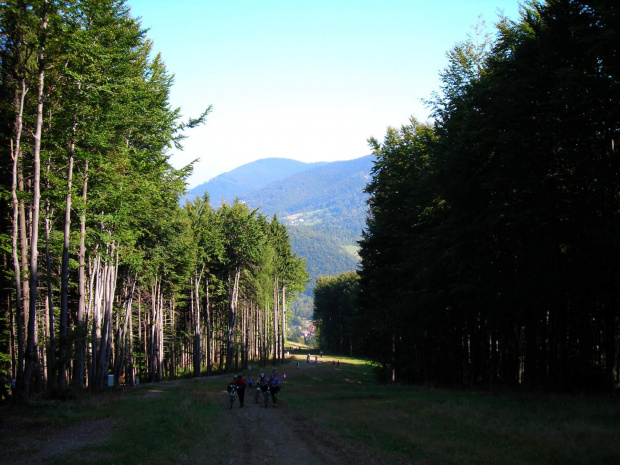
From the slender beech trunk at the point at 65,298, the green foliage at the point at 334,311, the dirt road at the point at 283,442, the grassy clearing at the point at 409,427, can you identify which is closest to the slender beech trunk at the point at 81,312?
the slender beech trunk at the point at 65,298

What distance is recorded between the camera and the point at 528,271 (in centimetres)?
1894

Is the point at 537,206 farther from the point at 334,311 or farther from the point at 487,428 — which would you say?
the point at 334,311

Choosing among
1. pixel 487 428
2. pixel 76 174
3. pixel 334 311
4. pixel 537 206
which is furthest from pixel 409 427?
pixel 334 311

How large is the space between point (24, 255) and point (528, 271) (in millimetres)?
19671

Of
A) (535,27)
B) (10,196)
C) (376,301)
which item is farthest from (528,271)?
(10,196)

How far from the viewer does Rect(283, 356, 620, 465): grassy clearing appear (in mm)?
10180

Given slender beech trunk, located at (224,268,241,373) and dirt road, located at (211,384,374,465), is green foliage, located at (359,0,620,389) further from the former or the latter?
slender beech trunk, located at (224,268,241,373)

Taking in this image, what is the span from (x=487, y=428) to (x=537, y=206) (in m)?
9.15

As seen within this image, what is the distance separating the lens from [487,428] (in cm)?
1311

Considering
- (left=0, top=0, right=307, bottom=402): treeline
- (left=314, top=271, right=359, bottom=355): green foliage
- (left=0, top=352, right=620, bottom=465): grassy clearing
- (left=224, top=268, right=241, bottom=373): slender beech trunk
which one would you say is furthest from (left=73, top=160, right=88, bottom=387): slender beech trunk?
(left=314, top=271, right=359, bottom=355): green foliage

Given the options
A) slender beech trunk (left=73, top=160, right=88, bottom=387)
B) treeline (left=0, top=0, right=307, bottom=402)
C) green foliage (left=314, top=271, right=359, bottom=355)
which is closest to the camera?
treeline (left=0, top=0, right=307, bottom=402)

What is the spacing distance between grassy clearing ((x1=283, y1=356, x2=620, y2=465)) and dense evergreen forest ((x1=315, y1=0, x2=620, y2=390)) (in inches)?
152

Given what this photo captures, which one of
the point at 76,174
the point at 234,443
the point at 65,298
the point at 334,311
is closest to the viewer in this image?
the point at 234,443

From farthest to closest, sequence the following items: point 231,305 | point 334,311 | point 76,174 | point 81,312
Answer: point 334,311 → point 231,305 → point 76,174 → point 81,312
